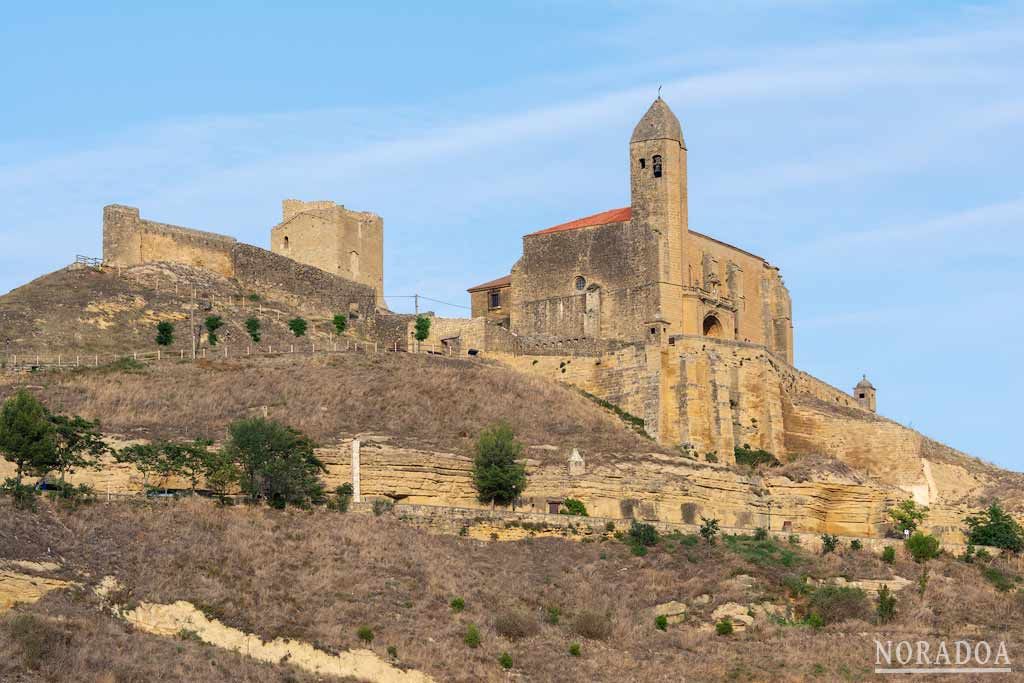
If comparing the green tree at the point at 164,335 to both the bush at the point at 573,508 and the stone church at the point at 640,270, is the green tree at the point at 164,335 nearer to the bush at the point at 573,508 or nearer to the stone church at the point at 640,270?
the stone church at the point at 640,270

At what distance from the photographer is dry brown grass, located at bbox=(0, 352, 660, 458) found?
181 feet

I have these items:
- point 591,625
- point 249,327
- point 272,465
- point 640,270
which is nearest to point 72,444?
point 272,465

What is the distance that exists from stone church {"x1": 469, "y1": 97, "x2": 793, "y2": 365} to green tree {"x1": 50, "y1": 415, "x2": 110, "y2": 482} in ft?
74.2

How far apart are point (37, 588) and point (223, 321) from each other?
28216 millimetres

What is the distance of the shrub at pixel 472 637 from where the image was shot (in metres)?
41.7

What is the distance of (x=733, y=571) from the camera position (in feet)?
159

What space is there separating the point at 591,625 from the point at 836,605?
6.86m

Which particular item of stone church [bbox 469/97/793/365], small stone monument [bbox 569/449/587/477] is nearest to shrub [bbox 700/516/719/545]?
small stone monument [bbox 569/449/587/477]

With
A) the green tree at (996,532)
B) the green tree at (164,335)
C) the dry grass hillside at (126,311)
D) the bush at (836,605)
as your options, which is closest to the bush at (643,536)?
the bush at (836,605)

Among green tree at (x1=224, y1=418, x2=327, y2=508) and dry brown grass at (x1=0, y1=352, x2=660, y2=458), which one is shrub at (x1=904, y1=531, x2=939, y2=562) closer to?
dry brown grass at (x1=0, y1=352, x2=660, y2=458)

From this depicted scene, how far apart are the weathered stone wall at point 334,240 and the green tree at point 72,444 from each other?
83.7ft

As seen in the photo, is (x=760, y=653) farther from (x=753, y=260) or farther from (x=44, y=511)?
(x=753, y=260)

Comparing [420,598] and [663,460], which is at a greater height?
[663,460]

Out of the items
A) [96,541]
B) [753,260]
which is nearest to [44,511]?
[96,541]
